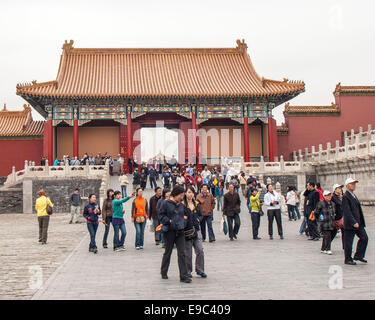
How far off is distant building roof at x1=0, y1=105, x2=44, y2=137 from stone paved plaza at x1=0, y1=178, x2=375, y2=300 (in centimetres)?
1953

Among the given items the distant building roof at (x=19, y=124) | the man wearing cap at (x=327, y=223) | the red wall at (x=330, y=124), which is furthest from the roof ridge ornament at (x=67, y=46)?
the man wearing cap at (x=327, y=223)

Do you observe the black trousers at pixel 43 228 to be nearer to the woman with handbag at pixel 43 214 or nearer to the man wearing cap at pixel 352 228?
the woman with handbag at pixel 43 214

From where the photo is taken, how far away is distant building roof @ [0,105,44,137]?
32219 mm

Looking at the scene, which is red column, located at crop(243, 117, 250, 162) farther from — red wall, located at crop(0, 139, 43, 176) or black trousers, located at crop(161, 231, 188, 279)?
black trousers, located at crop(161, 231, 188, 279)

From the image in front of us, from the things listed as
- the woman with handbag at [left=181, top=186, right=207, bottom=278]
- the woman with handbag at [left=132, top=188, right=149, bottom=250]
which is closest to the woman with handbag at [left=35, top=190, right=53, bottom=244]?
the woman with handbag at [left=132, top=188, right=149, bottom=250]

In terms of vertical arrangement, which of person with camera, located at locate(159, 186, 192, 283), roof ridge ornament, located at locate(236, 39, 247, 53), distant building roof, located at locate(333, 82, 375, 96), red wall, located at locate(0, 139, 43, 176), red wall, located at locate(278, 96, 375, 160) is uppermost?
roof ridge ornament, located at locate(236, 39, 247, 53)

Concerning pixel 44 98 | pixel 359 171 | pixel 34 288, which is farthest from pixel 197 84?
pixel 34 288

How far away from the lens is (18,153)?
3209 cm

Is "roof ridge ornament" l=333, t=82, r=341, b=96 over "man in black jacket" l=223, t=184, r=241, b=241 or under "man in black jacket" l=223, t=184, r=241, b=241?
over

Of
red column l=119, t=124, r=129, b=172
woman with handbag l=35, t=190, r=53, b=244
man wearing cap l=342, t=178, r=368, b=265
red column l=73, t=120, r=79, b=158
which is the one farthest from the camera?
red column l=119, t=124, r=129, b=172

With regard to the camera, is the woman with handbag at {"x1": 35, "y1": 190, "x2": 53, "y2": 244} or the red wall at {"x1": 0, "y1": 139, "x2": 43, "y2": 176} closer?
the woman with handbag at {"x1": 35, "y1": 190, "x2": 53, "y2": 244}

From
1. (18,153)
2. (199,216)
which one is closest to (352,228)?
(199,216)

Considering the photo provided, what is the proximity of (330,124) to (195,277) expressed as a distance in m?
26.4

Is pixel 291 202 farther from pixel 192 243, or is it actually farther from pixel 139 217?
pixel 192 243
